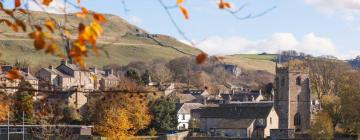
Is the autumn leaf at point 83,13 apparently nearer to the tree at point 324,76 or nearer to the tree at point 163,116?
the tree at point 163,116

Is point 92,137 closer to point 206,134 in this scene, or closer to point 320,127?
point 206,134

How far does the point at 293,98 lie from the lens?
75.1m

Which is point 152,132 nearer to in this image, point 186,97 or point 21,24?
point 186,97

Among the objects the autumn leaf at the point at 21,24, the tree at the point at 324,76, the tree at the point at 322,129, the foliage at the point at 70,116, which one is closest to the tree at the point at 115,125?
the foliage at the point at 70,116

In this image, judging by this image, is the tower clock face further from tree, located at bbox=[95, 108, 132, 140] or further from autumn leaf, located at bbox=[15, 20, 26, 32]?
autumn leaf, located at bbox=[15, 20, 26, 32]

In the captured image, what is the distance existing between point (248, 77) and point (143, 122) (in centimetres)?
13143

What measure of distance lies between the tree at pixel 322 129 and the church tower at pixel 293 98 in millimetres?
10925

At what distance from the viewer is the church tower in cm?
7444

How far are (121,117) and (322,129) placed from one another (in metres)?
16.6

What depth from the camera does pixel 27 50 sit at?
193125 mm

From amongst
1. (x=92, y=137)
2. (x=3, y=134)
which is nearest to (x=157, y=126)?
(x=92, y=137)

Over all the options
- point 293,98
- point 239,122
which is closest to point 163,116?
point 239,122

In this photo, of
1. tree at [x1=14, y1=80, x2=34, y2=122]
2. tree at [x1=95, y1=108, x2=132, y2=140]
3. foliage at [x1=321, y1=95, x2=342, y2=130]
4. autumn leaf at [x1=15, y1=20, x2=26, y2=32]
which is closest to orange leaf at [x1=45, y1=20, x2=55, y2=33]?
autumn leaf at [x1=15, y1=20, x2=26, y2=32]

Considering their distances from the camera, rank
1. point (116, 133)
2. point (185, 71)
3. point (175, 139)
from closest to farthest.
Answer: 1. point (116, 133)
2. point (175, 139)
3. point (185, 71)
